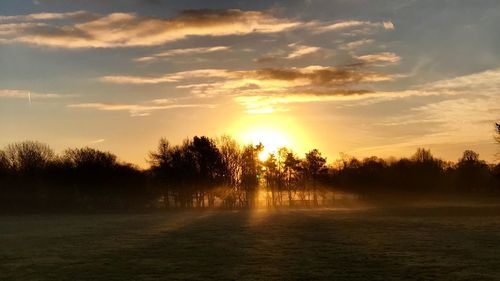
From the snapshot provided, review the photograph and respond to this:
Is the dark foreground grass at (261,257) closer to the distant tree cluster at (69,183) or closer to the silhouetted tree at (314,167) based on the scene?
the distant tree cluster at (69,183)

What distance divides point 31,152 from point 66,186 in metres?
17.9

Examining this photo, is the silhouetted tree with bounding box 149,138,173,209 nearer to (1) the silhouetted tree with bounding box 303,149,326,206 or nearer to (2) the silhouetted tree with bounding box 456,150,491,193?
(1) the silhouetted tree with bounding box 303,149,326,206

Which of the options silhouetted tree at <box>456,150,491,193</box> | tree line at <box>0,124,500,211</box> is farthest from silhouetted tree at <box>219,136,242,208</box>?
silhouetted tree at <box>456,150,491,193</box>

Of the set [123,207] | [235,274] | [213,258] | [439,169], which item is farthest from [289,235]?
[439,169]

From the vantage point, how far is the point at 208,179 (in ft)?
417

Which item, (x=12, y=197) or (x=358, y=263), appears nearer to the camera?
(x=358, y=263)

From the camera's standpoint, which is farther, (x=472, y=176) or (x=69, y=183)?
(x=472, y=176)

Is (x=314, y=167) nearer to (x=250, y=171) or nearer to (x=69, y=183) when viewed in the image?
(x=250, y=171)

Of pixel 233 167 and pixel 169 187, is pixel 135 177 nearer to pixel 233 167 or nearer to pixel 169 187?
pixel 169 187

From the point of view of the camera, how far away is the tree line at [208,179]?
114500 mm

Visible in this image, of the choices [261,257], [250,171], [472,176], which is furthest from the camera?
[472,176]

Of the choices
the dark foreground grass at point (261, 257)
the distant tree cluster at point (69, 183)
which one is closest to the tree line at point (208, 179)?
the distant tree cluster at point (69, 183)

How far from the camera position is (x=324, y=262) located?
81.7ft

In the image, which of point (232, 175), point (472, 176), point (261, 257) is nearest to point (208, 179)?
point (232, 175)
